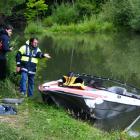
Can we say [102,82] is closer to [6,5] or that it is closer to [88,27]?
[6,5]

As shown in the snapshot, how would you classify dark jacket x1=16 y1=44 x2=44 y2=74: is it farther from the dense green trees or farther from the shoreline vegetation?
the dense green trees

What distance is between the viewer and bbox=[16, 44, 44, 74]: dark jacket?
12.2m

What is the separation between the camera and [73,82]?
40.1ft

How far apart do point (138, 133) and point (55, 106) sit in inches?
89.2

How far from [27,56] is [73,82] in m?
1.34

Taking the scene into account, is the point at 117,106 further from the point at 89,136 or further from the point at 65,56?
the point at 65,56

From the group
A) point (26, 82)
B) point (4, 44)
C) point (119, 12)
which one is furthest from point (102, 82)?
point (119, 12)

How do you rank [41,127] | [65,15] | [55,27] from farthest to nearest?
[65,15], [55,27], [41,127]

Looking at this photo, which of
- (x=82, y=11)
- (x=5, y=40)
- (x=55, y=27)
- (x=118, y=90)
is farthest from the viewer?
(x=82, y=11)

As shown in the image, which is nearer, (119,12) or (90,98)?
(90,98)

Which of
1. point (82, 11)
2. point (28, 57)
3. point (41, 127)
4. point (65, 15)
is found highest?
point (28, 57)

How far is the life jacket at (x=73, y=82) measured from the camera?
12023 millimetres

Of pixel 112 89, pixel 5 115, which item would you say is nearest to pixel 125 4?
pixel 112 89

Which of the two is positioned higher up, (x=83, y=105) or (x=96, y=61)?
(x=83, y=105)
